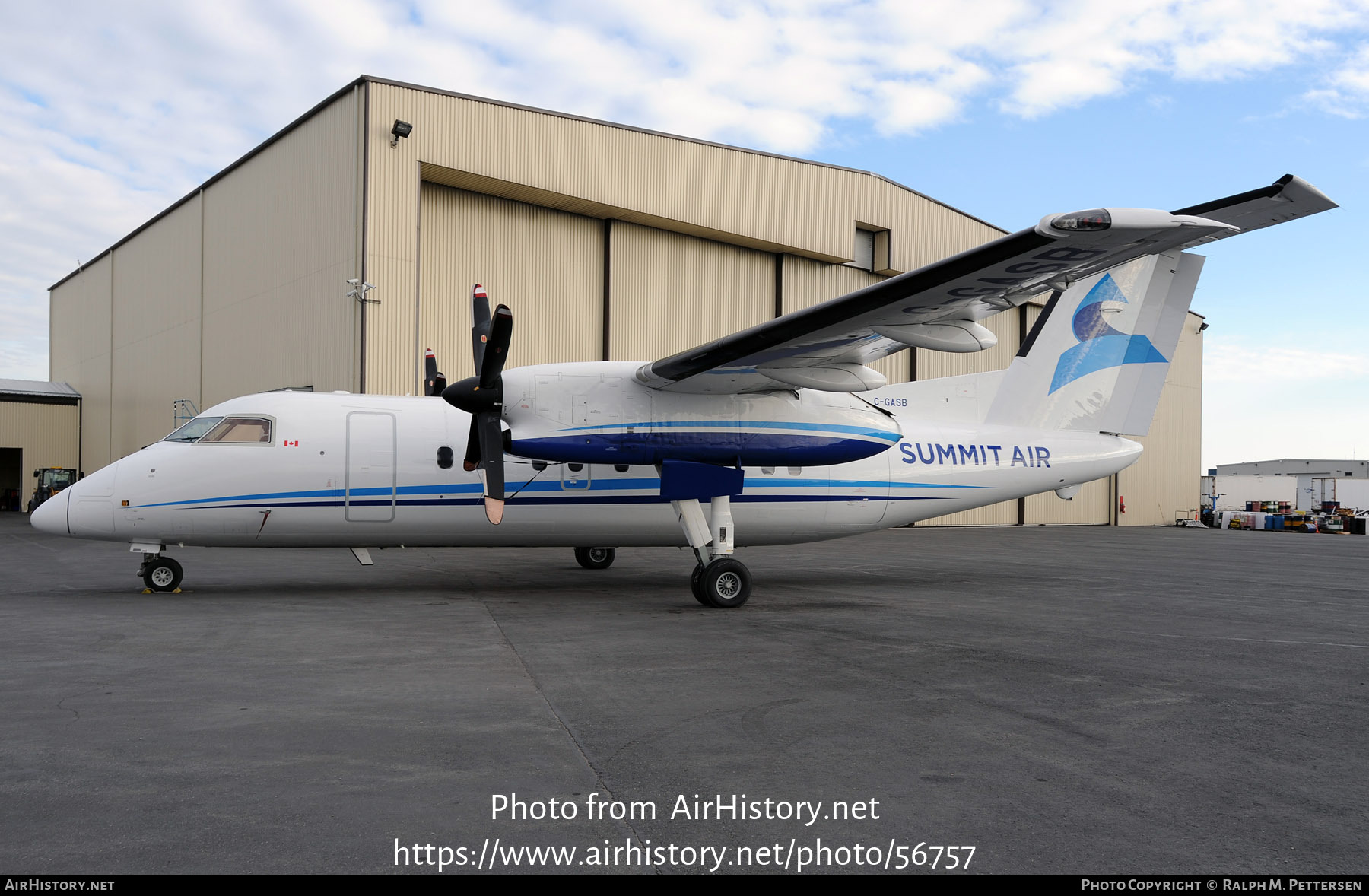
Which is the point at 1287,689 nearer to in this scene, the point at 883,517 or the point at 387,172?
the point at 883,517

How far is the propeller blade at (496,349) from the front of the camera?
957 centimetres

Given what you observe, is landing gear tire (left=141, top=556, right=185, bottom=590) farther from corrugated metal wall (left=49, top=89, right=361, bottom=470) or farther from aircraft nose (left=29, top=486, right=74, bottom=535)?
corrugated metal wall (left=49, top=89, right=361, bottom=470)

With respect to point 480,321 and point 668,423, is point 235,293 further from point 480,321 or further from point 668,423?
point 668,423

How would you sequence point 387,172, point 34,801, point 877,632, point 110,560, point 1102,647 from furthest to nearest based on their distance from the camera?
point 387,172
point 110,560
point 877,632
point 1102,647
point 34,801

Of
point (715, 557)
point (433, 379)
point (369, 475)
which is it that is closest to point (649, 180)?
point (433, 379)

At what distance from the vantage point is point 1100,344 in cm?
1409

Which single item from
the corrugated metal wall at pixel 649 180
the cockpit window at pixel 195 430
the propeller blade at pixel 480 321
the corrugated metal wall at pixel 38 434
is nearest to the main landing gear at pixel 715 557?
the propeller blade at pixel 480 321

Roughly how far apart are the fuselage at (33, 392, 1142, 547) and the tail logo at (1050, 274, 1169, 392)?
1381mm

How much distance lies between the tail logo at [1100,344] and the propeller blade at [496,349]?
9.33 m

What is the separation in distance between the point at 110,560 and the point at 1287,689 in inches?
732

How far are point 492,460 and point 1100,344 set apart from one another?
33.7ft

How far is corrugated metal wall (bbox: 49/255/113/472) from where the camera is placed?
39562 millimetres

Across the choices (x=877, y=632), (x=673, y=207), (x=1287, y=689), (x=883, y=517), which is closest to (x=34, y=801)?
(x=877, y=632)

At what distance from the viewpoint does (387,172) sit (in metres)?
20.9
